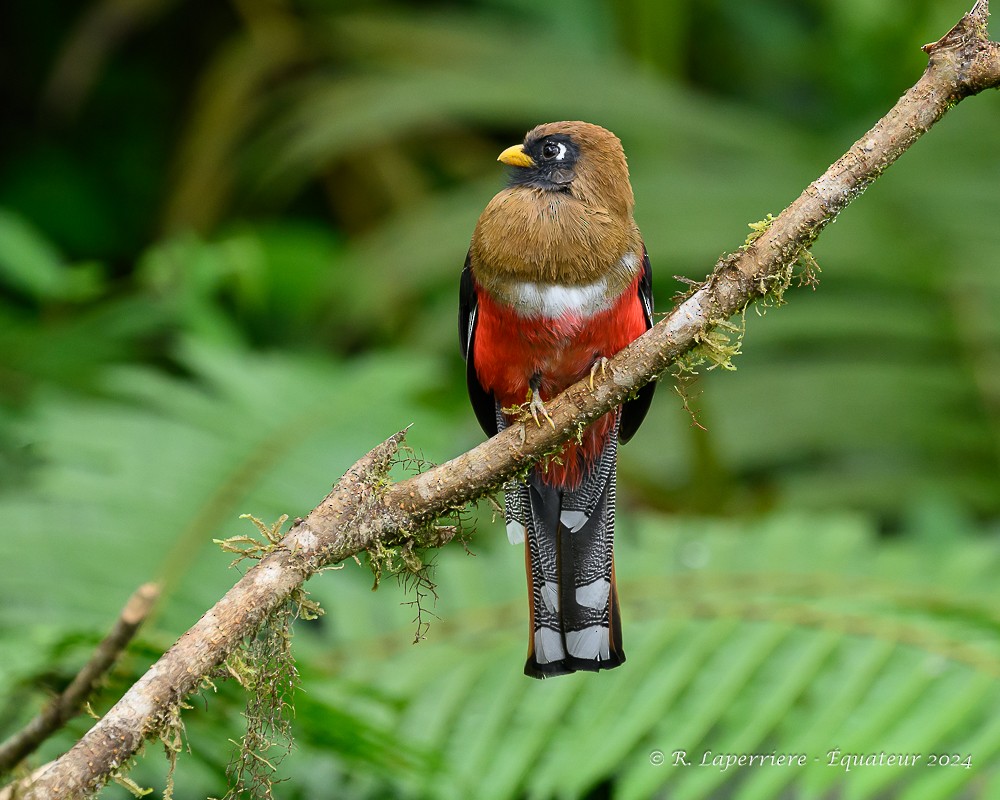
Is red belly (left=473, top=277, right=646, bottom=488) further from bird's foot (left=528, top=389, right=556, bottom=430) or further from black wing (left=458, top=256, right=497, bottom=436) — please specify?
bird's foot (left=528, top=389, right=556, bottom=430)

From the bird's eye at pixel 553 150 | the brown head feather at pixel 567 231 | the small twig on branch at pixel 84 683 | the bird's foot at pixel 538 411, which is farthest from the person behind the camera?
the bird's eye at pixel 553 150

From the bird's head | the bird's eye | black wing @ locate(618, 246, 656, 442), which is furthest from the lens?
black wing @ locate(618, 246, 656, 442)

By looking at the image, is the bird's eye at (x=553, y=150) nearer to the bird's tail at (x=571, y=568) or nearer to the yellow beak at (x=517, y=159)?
the yellow beak at (x=517, y=159)

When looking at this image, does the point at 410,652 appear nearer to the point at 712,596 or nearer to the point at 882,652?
the point at 712,596

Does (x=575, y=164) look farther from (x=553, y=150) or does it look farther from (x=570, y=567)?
(x=570, y=567)

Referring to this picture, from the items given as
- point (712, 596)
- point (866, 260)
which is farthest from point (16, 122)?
point (712, 596)

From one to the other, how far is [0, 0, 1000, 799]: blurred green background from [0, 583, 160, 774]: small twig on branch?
0.66 meters

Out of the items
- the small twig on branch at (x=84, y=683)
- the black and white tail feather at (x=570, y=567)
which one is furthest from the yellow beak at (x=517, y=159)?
the small twig on branch at (x=84, y=683)

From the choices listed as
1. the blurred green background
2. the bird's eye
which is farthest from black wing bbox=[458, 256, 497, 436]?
the blurred green background

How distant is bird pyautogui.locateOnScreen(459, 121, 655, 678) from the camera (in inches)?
93.5

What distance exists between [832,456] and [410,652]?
2501 millimetres

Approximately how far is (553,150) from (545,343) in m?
0.48

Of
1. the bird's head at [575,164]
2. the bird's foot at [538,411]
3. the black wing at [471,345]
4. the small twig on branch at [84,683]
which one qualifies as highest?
the bird's head at [575,164]

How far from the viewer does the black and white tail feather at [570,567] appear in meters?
2.41
